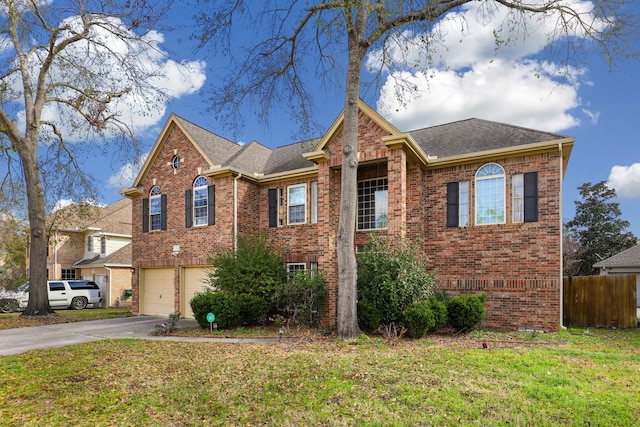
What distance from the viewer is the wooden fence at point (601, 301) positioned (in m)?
12.9

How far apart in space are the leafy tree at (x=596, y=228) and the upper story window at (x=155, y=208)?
31078mm

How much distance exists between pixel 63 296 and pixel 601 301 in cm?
2594

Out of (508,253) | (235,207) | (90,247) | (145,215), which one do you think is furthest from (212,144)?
(90,247)

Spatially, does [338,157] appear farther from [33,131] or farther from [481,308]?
[33,131]

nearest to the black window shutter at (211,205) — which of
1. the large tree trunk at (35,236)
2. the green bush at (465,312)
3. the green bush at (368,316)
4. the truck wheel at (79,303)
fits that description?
the large tree trunk at (35,236)

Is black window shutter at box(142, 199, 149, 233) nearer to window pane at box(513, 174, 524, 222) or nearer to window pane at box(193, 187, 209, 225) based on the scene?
window pane at box(193, 187, 209, 225)

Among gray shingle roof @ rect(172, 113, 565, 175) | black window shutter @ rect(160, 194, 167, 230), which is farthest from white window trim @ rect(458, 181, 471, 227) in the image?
black window shutter @ rect(160, 194, 167, 230)

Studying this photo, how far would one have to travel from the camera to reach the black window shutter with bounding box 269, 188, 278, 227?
52.3ft

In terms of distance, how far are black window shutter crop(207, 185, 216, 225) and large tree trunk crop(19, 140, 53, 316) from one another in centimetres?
771

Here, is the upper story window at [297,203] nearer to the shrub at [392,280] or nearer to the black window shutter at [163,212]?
the shrub at [392,280]

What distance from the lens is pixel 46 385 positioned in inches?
251

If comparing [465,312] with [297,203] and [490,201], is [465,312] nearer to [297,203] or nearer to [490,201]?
[490,201]

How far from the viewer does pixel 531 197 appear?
1193 centimetres

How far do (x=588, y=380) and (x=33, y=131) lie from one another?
21.4 metres
